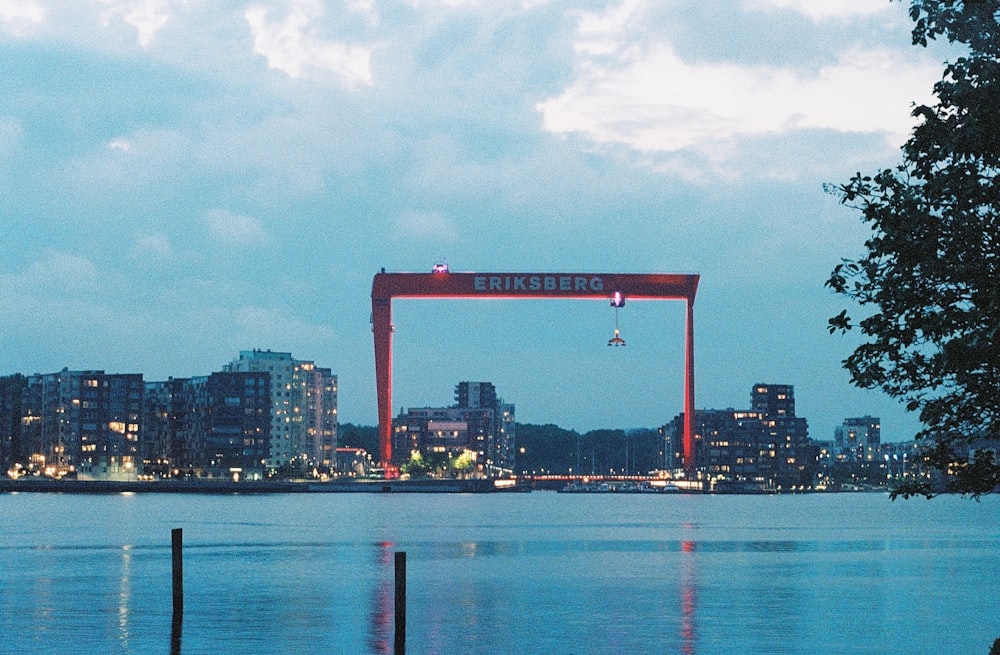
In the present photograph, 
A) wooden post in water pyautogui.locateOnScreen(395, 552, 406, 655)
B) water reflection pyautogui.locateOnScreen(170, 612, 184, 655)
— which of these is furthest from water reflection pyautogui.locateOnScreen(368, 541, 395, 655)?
water reflection pyautogui.locateOnScreen(170, 612, 184, 655)

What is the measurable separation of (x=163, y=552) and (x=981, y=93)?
49.9m

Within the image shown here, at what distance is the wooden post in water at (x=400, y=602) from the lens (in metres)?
22.9

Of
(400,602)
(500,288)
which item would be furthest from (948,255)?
(500,288)

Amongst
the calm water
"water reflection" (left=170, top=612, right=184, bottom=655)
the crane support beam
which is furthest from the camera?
the crane support beam

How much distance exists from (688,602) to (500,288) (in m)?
78.4

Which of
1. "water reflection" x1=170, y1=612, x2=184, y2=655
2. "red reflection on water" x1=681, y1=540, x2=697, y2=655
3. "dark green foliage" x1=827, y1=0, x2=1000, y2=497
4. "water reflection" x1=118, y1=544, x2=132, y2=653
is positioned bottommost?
"red reflection on water" x1=681, y1=540, x2=697, y2=655

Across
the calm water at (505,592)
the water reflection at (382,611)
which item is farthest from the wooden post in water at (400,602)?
the calm water at (505,592)

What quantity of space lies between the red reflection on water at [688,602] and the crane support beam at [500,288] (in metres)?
53.3

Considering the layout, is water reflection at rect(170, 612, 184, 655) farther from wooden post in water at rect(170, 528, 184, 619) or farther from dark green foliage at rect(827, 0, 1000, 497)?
dark green foliage at rect(827, 0, 1000, 497)

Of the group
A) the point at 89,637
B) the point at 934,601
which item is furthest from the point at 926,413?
the point at 934,601

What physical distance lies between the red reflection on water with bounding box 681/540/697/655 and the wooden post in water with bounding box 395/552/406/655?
5.76 meters

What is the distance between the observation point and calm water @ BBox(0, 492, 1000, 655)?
2831cm

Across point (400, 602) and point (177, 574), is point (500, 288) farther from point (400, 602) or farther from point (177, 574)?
point (400, 602)

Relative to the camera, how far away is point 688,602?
123ft
